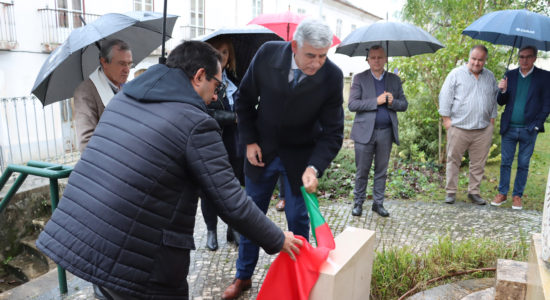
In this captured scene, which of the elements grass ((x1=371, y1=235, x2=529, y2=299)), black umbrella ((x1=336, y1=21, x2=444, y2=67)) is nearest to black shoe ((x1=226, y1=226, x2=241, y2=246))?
grass ((x1=371, y1=235, x2=529, y2=299))

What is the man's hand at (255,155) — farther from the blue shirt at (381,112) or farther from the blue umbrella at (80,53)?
the blue shirt at (381,112)

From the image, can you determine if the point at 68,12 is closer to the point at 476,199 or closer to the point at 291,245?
the point at 476,199

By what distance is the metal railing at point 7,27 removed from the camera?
10.2m

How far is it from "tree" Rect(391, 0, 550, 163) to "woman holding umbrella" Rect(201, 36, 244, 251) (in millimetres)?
4467

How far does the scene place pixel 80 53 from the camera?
3.29 m

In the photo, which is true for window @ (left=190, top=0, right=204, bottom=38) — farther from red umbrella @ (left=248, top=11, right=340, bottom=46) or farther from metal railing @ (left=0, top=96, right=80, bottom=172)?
red umbrella @ (left=248, top=11, right=340, bottom=46)

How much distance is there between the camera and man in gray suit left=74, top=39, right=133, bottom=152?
9.84ft

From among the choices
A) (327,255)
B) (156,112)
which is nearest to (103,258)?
(156,112)

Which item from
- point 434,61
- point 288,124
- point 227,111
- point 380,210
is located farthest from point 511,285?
point 434,61

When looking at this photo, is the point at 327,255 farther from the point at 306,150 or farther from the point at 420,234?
the point at 420,234

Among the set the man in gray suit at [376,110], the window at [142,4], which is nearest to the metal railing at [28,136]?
the man in gray suit at [376,110]

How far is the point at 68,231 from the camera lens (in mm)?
1767

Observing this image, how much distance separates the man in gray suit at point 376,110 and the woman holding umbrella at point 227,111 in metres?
1.73

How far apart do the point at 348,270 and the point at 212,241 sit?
221cm
